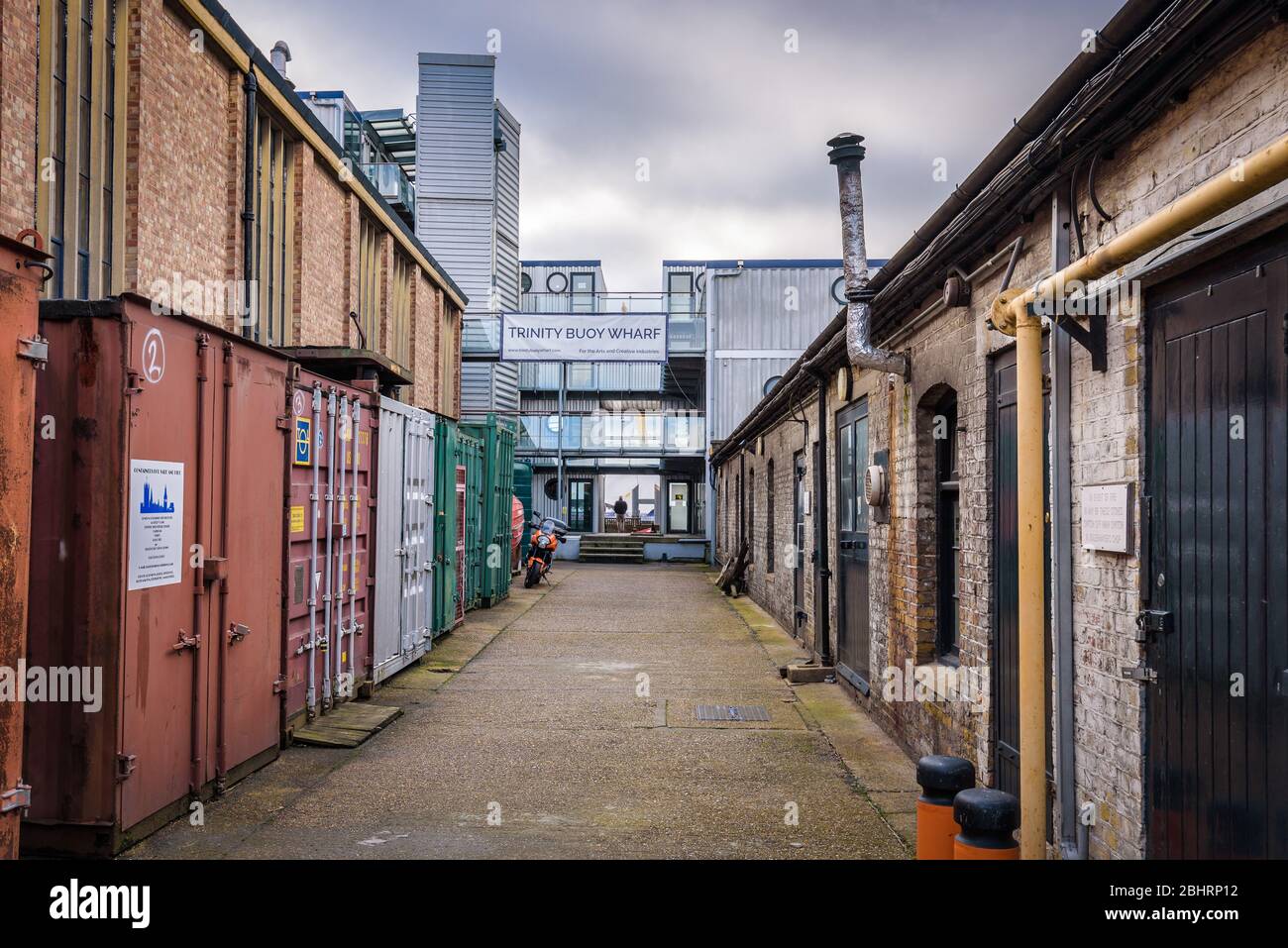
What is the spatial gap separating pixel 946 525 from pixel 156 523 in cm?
501

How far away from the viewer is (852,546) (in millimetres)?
9523

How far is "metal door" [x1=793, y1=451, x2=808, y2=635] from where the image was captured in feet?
41.9

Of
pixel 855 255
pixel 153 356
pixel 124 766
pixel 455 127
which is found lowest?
pixel 124 766

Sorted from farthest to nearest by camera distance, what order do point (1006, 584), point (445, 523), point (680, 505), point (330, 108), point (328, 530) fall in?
point (680, 505)
point (330, 108)
point (445, 523)
point (328, 530)
point (1006, 584)

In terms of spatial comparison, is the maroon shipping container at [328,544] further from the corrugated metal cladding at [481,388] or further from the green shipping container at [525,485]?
the corrugated metal cladding at [481,388]

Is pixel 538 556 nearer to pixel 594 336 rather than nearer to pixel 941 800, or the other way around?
pixel 594 336

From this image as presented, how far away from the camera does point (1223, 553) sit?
10.6 feet

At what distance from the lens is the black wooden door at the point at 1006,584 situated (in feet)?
16.7

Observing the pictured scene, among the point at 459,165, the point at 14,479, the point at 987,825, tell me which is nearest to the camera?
the point at 987,825

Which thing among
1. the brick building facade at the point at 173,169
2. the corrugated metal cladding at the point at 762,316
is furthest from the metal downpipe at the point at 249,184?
the corrugated metal cladding at the point at 762,316

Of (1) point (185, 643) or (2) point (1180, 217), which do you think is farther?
(1) point (185, 643)

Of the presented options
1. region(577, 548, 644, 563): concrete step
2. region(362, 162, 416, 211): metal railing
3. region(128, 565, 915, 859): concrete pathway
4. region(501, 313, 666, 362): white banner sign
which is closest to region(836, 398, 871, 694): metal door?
region(128, 565, 915, 859): concrete pathway

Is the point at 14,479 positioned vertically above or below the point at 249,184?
below

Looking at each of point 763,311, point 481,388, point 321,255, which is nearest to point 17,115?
point 321,255
